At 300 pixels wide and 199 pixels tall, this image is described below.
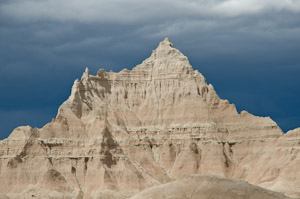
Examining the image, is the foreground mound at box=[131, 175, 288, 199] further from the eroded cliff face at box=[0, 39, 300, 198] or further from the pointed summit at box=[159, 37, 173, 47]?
the pointed summit at box=[159, 37, 173, 47]

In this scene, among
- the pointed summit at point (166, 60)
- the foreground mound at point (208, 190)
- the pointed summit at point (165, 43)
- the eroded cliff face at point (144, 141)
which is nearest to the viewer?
the foreground mound at point (208, 190)

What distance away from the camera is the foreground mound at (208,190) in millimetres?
96625

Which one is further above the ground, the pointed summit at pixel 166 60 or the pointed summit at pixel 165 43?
the pointed summit at pixel 165 43

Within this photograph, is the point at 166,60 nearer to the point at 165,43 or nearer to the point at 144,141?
the point at 165,43

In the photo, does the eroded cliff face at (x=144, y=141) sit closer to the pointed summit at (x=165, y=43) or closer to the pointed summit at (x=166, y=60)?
the pointed summit at (x=166, y=60)

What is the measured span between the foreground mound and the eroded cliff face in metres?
49.9

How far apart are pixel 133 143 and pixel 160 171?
26.4 feet

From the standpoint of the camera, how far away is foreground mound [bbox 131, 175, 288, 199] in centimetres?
9662

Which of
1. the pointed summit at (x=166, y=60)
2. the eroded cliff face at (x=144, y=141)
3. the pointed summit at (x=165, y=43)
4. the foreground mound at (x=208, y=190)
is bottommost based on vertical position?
the foreground mound at (x=208, y=190)

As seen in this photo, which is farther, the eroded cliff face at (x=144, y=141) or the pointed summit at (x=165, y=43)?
the pointed summit at (x=165, y=43)

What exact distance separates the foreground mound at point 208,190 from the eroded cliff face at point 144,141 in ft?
164

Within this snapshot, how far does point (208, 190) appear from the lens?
97250 mm

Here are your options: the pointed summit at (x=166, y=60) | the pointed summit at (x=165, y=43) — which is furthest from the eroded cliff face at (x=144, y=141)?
the pointed summit at (x=165, y=43)

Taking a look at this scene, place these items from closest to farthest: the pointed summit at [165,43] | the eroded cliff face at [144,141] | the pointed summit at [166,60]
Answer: the eroded cliff face at [144,141]
the pointed summit at [166,60]
the pointed summit at [165,43]
